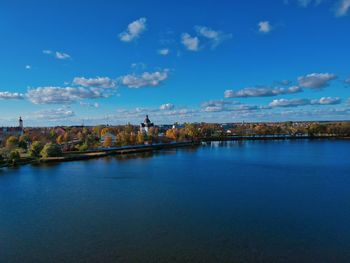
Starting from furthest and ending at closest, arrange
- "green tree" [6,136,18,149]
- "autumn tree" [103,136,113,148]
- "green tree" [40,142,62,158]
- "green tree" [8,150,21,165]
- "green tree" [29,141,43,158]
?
"autumn tree" [103,136,113,148]
"green tree" [6,136,18,149]
"green tree" [29,141,43,158]
"green tree" [40,142,62,158]
"green tree" [8,150,21,165]

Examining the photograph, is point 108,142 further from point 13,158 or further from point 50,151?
point 13,158

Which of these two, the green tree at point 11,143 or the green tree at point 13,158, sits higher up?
the green tree at point 11,143

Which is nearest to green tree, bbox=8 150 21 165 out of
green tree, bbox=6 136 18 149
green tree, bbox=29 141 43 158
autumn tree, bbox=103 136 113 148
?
green tree, bbox=29 141 43 158

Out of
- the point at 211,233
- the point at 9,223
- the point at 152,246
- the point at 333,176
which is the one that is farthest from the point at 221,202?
the point at 333,176

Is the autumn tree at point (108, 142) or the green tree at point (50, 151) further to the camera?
the autumn tree at point (108, 142)

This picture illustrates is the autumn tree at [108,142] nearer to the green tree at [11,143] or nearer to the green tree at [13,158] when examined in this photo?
the green tree at [11,143]

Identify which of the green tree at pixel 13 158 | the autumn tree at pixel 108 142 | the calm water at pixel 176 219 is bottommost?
the calm water at pixel 176 219

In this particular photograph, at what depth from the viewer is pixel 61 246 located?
29.7ft

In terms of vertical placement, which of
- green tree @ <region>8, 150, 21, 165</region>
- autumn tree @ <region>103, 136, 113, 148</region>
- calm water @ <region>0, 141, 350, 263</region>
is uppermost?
autumn tree @ <region>103, 136, 113, 148</region>

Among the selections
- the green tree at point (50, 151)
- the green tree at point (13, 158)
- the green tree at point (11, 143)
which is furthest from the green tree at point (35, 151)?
the green tree at point (13, 158)

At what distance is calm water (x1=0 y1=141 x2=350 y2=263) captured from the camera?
28.0 feet

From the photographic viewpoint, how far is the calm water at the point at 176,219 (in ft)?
28.0

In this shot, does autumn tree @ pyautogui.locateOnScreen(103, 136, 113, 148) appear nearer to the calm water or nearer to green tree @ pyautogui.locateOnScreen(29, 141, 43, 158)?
green tree @ pyautogui.locateOnScreen(29, 141, 43, 158)

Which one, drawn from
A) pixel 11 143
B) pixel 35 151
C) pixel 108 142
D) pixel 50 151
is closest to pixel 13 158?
pixel 35 151
